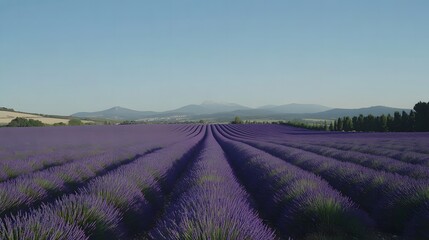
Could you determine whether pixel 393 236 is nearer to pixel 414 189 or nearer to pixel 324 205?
pixel 414 189

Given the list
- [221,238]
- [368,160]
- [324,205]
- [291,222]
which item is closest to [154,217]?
[291,222]

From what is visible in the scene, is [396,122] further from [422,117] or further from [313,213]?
[313,213]

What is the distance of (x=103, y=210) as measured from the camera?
156 inches

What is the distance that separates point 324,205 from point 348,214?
0.85ft

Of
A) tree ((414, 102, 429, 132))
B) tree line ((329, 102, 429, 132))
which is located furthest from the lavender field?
tree line ((329, 102, 429, 132))

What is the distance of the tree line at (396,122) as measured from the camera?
123 ft

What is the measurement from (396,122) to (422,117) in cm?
372

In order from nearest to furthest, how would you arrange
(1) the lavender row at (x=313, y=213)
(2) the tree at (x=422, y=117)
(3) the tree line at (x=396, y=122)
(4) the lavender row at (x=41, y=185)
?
(1) the lavender row at (x=313, y=213)
(4) the lavender row at (x=41, y=185)
(2) the tree at (x=422, y=117)
(3) the tree line at (x=396, y=122)

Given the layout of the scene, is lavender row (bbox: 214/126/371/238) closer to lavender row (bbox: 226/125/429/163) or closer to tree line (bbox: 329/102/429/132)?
lavender row (bbox: 226/125/429/163)

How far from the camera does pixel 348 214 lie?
164 inches

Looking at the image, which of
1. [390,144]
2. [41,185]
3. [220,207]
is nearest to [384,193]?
[220,207]

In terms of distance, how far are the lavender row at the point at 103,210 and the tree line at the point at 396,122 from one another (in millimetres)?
36366

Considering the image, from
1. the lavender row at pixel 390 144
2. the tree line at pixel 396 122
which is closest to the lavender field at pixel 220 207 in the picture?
the lavender row at pixel 390 144

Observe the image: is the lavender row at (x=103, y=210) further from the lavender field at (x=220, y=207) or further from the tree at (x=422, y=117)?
the tree at (x=422, y=117)
